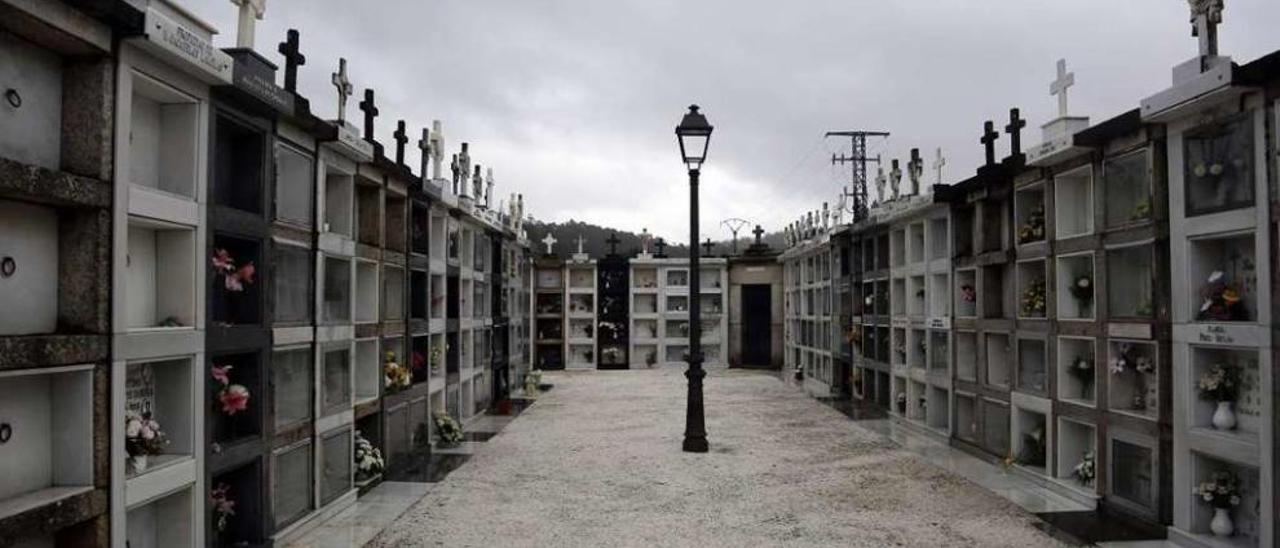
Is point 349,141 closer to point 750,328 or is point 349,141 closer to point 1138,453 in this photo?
point 1138,453

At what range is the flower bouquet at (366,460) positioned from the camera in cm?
1083

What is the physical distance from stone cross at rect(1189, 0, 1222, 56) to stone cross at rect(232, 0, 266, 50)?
8.82m

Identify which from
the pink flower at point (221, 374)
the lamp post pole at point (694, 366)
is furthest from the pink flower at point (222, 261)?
the lamp post pole at point (694, 366)

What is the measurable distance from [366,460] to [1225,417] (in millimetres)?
9357

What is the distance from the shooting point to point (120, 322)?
5785 millimetres

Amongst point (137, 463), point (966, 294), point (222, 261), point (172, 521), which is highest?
point (222, 261)

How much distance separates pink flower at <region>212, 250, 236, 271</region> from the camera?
7.37 meters

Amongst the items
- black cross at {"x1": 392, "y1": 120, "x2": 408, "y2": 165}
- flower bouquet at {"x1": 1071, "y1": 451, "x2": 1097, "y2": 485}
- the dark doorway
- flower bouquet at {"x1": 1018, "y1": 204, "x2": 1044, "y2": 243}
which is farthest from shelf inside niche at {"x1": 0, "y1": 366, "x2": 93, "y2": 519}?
the dark doorway

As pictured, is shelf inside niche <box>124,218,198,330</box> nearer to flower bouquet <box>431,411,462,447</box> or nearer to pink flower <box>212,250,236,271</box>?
pink flower <box>212,250,236,271</box>

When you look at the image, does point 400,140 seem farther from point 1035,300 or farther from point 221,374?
point 1035,300

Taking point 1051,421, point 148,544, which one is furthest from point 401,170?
point 1051,421

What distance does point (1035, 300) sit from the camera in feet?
38.6

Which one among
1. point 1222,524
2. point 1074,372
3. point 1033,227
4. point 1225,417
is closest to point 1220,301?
point 1225,417

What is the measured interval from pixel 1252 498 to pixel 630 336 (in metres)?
26.4
